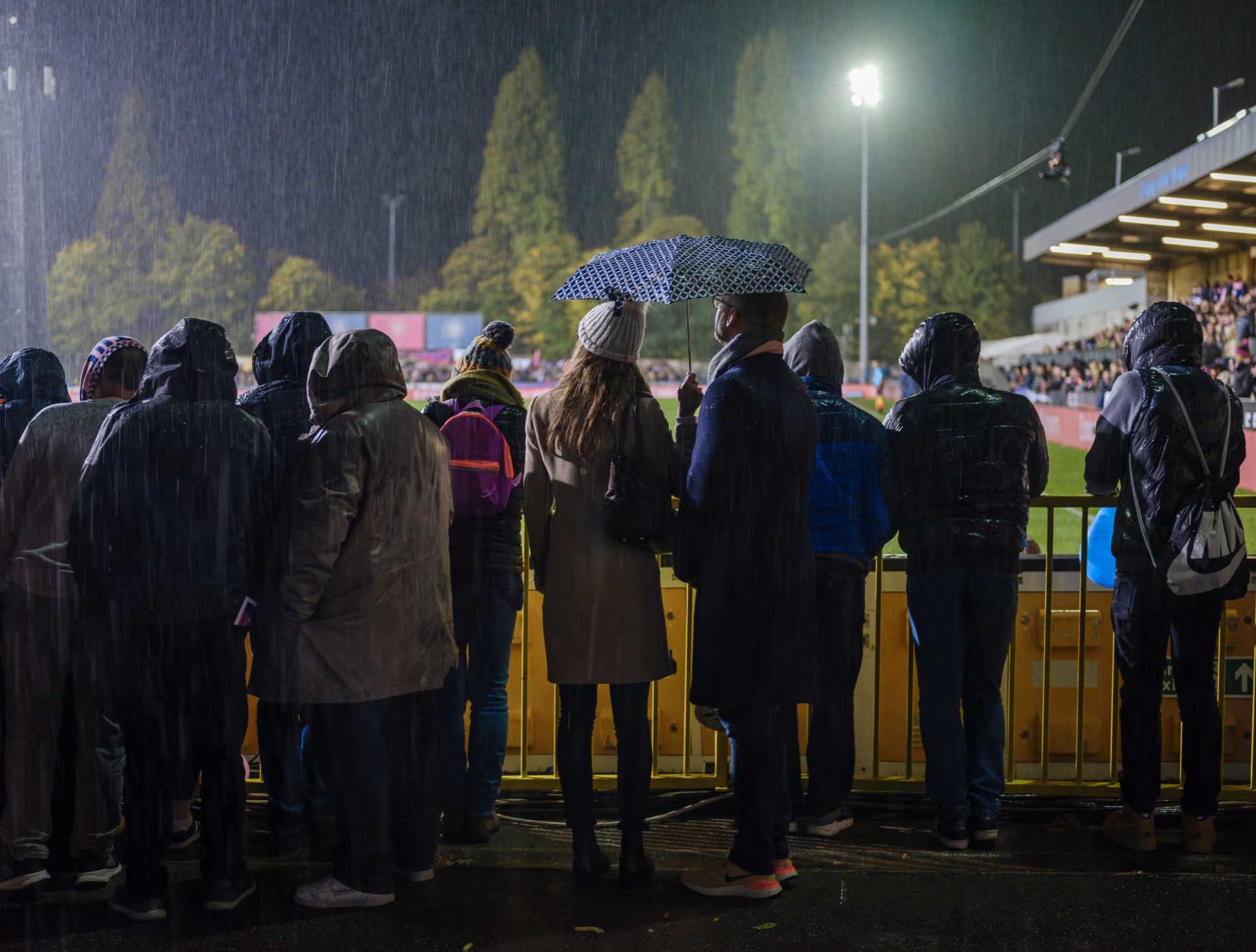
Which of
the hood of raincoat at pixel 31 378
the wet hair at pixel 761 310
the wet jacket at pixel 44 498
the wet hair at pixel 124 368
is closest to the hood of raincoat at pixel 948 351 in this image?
the wet hair at pixel 761 310

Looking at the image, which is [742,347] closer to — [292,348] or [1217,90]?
[292,348]

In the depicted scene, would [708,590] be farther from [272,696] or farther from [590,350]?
[272,696]

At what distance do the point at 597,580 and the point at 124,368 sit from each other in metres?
1.87

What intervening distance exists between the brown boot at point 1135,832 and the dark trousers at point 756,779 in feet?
4.84

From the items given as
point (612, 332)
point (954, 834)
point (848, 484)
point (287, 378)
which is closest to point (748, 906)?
point (954, 834)

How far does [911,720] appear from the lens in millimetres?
5152

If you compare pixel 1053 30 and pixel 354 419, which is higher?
pixel 1053 30

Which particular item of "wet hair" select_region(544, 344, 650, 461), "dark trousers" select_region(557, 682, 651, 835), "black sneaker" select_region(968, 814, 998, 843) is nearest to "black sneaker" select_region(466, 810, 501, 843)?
"dark trousers" select_region(557, 682, 651, 835)

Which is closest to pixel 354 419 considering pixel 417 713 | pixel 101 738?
pixel 417 713

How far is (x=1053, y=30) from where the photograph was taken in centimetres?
8106

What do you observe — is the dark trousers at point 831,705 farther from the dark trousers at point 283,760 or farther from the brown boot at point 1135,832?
the dark trousers at point 283,760

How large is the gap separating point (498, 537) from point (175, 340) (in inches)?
54.4

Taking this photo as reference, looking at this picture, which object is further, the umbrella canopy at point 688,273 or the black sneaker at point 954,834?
the black sneaker at point 954,834

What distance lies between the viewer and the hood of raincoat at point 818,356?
449 centimetres
